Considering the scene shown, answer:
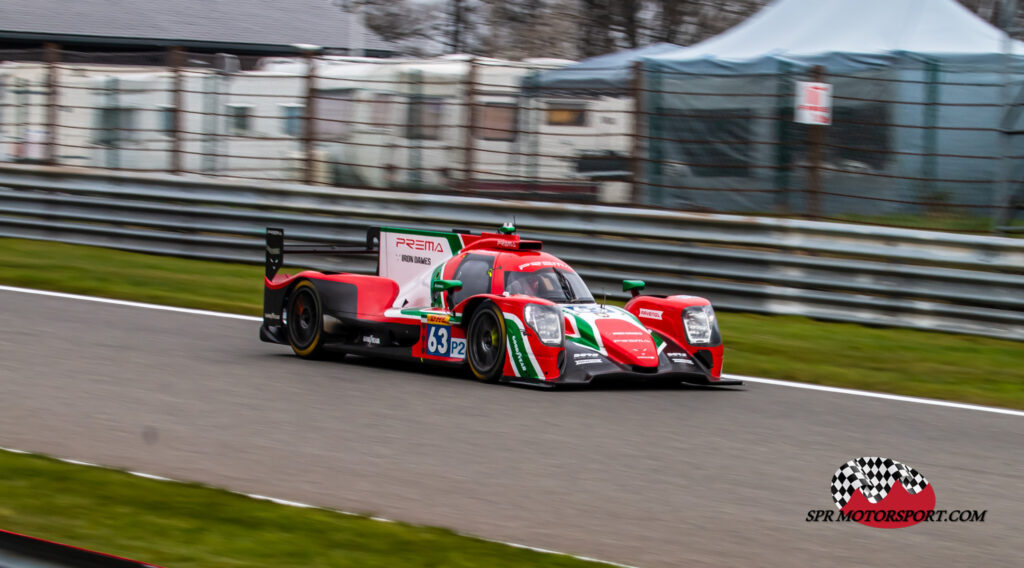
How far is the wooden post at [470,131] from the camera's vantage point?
14945 mm

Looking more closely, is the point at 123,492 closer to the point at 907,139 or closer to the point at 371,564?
the point at 371,564

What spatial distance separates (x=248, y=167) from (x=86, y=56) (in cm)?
314

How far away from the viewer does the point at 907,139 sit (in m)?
14.7

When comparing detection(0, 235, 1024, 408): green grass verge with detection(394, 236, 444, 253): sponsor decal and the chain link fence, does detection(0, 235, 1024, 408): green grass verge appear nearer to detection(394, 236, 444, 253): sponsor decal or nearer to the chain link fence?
the chain link fence

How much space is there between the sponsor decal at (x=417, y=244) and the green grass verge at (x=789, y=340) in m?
2.52

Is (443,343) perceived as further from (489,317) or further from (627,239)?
(627,239)

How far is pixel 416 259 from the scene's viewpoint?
1016 centimetres

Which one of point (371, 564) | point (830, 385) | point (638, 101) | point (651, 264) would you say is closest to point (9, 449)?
point (371, 564)

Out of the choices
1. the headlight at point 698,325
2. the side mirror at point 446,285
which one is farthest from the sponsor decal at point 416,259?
the headlight at point 698,325

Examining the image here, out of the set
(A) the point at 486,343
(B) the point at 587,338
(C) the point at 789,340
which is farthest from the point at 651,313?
(C) the point at 789,340

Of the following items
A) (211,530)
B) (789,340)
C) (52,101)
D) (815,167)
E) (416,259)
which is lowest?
(211,530)

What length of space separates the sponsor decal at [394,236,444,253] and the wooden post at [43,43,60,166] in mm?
8863

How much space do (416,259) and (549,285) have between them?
1.29 meters

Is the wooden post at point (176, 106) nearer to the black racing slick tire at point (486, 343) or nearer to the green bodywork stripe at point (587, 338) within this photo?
the black racing slick tire at point (486, 343)
